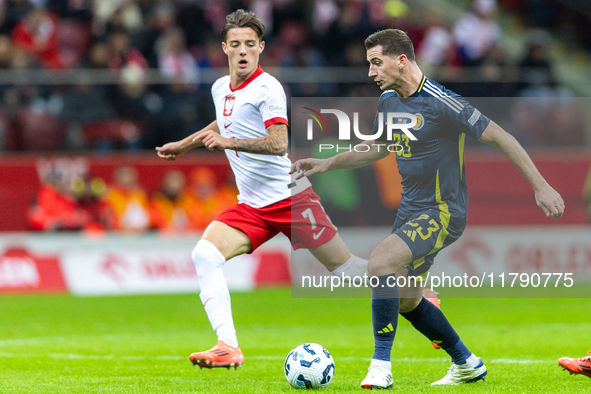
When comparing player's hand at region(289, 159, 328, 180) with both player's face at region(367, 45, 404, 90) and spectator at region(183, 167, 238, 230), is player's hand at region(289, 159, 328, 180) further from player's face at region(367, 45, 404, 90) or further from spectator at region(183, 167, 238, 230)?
spectator at region(183, 167, 238, 230)

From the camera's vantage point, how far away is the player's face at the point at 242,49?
6.54 m

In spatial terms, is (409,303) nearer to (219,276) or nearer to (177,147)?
(219,276)

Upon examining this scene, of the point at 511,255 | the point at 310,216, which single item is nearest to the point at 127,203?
the point at 511,255

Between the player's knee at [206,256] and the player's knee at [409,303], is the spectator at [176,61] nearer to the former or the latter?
the player's knee at [206,256]

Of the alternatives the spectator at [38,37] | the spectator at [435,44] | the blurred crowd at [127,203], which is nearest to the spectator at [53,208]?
the blurred crowd at [127,203]

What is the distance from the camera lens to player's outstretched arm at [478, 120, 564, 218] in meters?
5.46

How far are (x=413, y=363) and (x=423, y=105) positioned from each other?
2716 mm

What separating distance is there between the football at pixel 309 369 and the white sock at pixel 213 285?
592 millimetres

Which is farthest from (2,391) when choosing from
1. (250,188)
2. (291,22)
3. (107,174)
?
→ (291,22)

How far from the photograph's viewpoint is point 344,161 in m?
6.23

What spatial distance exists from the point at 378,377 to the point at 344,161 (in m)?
1.65

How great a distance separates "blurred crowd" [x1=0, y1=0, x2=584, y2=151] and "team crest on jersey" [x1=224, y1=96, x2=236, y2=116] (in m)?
8.85

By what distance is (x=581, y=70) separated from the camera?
20625 millimetres

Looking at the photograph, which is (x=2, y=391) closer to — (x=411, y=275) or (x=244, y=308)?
(x=411, y=275)
